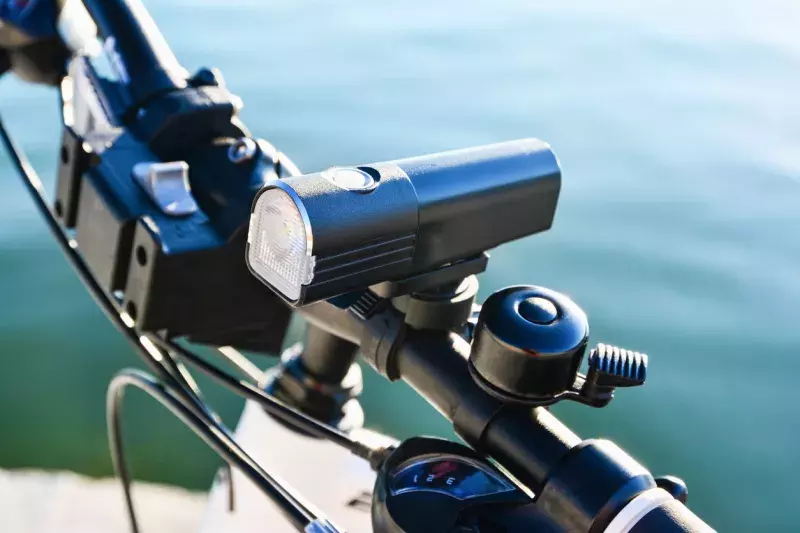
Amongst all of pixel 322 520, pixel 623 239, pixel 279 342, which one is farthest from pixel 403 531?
→ pixel 623 239

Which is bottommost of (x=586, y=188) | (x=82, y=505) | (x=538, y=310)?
(x=82, y=505)

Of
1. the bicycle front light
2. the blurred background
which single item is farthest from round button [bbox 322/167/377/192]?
the blurred background

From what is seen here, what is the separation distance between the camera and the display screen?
0.42 metres

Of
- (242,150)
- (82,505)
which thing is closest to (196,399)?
(242,150)

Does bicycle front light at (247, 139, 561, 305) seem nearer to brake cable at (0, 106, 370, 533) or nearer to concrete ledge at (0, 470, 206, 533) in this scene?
brake cable at (0, 106, 370, 533)

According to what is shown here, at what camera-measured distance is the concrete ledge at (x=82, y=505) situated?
1144 millimetres

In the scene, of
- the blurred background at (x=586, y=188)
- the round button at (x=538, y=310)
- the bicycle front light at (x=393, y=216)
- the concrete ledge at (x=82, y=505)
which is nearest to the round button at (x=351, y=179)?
the bicycle front light at (x=393, y=216)

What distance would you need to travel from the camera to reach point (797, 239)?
47.4 inches

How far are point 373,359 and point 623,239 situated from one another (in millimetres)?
825

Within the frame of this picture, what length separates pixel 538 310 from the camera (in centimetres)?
43

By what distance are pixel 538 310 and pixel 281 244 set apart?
0.47ft

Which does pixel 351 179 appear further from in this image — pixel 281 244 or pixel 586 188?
pixel 586 188

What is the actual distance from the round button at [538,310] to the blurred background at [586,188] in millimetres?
649

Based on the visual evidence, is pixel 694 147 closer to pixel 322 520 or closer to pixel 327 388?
pixel 327 388
